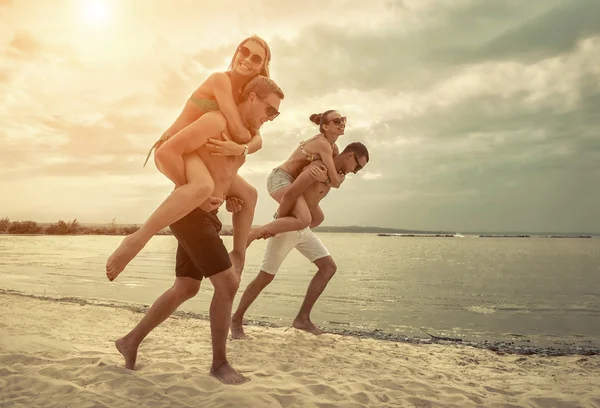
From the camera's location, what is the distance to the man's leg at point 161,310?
4320 mm

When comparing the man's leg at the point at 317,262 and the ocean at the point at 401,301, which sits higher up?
the man's leg at the point at 317,262

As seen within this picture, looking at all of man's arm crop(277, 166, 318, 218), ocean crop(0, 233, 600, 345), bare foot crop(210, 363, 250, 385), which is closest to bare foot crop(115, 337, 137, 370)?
bare foot crop(210, 363, 250, 385)

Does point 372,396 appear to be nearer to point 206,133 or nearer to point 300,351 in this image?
point 300,351

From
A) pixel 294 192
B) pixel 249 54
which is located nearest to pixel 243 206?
pixel 249 54

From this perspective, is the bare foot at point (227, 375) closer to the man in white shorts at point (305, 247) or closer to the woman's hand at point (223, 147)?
the woman's hand at point (223, 147)

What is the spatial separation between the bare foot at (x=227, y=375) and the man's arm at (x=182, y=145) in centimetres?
167

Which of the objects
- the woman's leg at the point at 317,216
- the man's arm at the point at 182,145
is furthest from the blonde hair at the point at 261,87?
the woman's leg at the point at 317,216

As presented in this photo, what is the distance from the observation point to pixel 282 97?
429 cm

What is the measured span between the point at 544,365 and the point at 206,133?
504 cm

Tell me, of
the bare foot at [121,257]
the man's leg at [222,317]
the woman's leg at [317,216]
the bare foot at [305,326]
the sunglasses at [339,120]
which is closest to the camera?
the bare foot at [121,257]

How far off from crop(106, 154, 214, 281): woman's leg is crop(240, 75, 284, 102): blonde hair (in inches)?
35.5

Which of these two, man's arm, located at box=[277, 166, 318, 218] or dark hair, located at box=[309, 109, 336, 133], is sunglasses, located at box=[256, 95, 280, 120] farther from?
dark hair, located at box=[309, 109, 336, 133]

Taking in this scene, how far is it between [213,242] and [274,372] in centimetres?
153

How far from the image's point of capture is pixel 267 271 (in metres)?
6.38
